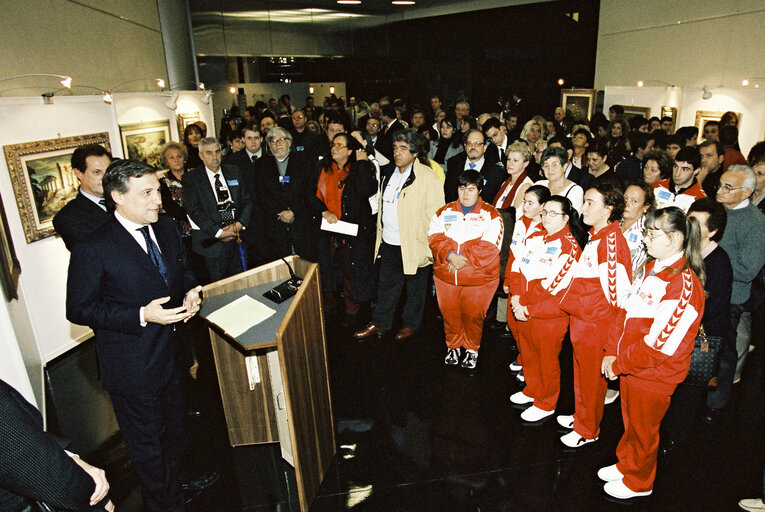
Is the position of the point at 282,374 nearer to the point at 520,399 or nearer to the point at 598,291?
the point at 598,291

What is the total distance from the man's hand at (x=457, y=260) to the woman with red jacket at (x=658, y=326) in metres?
1.35

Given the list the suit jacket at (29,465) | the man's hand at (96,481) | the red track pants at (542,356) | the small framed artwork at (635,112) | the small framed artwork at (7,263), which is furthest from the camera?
the small framed artwork at (635,112)

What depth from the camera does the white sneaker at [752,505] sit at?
8.68 feet

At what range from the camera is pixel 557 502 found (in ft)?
9.20

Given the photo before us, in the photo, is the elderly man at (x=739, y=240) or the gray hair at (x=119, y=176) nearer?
the gray hair at (x=119, y=176)

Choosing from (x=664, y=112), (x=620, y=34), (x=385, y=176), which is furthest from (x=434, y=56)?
(x=385, y=176)

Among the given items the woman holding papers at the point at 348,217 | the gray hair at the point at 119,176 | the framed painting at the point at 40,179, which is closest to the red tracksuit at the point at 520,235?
the woman holding papers at the point at 348,217

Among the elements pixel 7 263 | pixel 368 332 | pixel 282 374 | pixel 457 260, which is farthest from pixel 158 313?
pixel 368 332

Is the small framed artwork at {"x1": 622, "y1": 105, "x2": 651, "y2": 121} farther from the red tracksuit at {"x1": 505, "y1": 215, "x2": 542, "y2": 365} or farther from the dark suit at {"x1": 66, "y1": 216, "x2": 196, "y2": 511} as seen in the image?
the dark suit at {"x1": 66, "y1": 216, "x2": 196, "y2": 511}

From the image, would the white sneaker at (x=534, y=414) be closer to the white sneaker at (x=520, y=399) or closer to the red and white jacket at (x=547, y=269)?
the white sneaker at (x=520, y=399)

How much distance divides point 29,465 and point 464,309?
3.20 meters

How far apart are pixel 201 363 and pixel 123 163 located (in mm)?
2672

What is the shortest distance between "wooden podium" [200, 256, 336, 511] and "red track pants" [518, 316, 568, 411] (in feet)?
4.84

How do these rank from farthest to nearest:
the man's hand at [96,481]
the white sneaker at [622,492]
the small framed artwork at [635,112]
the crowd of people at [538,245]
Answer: the small framed artwork at [635,112] < the white sneaker at [622,492] < the crowd of people at [538,245] < the man's hand at [96,481]
